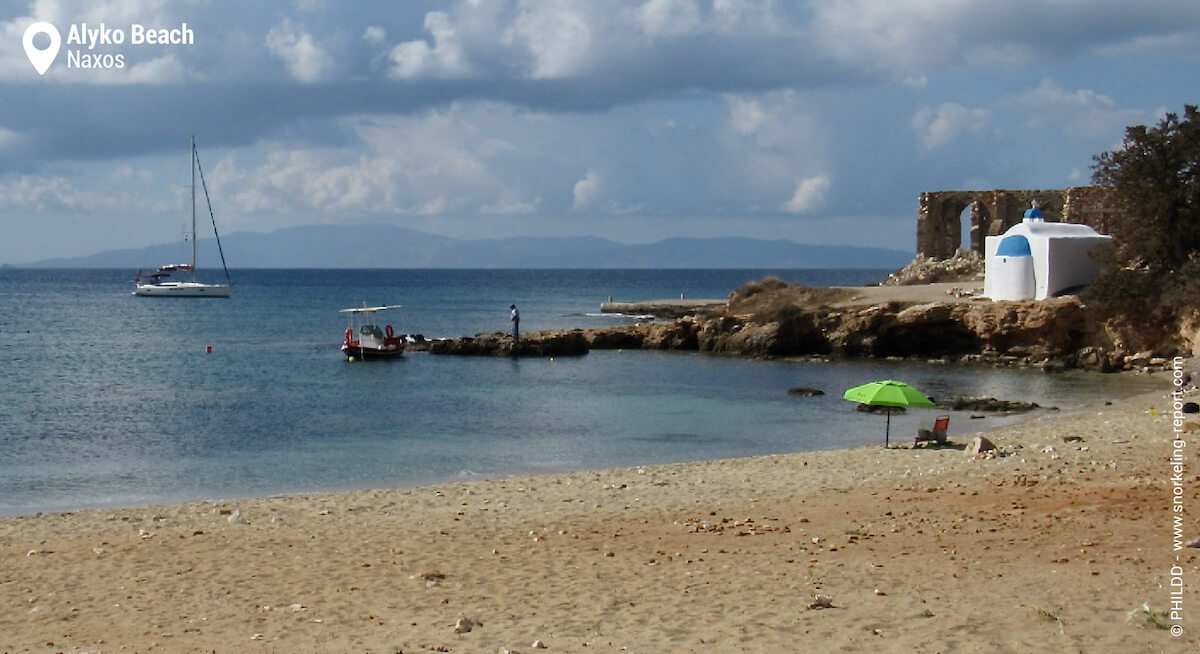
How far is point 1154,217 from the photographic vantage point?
3953 cm

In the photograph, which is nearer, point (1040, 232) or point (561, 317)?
point (1040, 232)

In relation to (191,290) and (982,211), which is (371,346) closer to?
(982,211)

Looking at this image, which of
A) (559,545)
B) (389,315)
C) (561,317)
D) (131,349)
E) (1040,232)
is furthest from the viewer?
(389,315)

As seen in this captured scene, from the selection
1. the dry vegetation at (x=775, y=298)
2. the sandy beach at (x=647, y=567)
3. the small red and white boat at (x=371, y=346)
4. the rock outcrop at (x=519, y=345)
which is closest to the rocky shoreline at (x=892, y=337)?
the rock outcrop at (x=519, y=345)

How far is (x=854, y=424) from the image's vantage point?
84.6ft

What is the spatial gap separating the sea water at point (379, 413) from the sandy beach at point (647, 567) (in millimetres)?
4313

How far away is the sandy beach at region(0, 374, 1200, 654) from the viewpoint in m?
8.61

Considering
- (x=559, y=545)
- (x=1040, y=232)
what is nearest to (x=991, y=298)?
(x=1040, y=232)

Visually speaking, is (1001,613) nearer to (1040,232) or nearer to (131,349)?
(1040,232)

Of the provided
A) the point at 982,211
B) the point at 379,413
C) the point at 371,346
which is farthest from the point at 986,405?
the point at 982,211

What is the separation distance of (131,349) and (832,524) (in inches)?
1727

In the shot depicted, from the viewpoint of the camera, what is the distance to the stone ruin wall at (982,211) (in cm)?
Result: 6378

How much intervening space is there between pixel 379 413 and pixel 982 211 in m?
53.4

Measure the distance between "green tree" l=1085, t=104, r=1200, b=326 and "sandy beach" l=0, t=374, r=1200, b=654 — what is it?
941 inches
